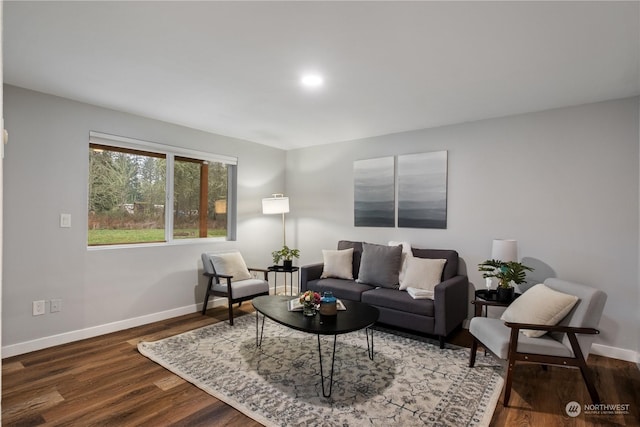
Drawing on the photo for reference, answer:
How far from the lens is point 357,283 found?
4355 millimetres

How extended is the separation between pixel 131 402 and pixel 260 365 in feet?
3.18

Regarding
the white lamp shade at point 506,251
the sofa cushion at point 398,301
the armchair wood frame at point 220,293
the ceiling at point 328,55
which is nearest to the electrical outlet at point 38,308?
the armchair wood frame at point 220,293

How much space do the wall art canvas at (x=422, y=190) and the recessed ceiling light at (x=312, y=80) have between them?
1904mm

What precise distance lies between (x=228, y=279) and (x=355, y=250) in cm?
167

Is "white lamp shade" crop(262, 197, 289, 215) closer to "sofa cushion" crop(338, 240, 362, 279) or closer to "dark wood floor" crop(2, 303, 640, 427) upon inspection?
"sofa cushion" crop(338, 240, 362, 279)

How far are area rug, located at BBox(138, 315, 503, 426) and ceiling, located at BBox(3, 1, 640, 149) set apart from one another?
2365mm


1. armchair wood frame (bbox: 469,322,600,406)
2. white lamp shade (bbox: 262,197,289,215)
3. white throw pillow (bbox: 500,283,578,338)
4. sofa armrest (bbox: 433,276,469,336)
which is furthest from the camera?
white lamp shade (bbox: 262,197,289,215)

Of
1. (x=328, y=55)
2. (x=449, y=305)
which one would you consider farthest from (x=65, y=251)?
(x=449, y=305)

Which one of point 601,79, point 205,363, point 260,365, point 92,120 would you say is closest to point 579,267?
point 601,79

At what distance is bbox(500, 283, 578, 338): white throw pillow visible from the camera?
2.64 metres

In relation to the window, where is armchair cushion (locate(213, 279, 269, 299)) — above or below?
below

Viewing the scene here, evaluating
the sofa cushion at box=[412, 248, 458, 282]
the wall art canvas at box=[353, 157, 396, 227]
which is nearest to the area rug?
the sofa cushion at box=[412, 248, 458, 282]

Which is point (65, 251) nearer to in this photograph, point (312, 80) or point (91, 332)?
point (91, 332)

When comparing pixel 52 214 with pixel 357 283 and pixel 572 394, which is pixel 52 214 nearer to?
pixel 357 283
